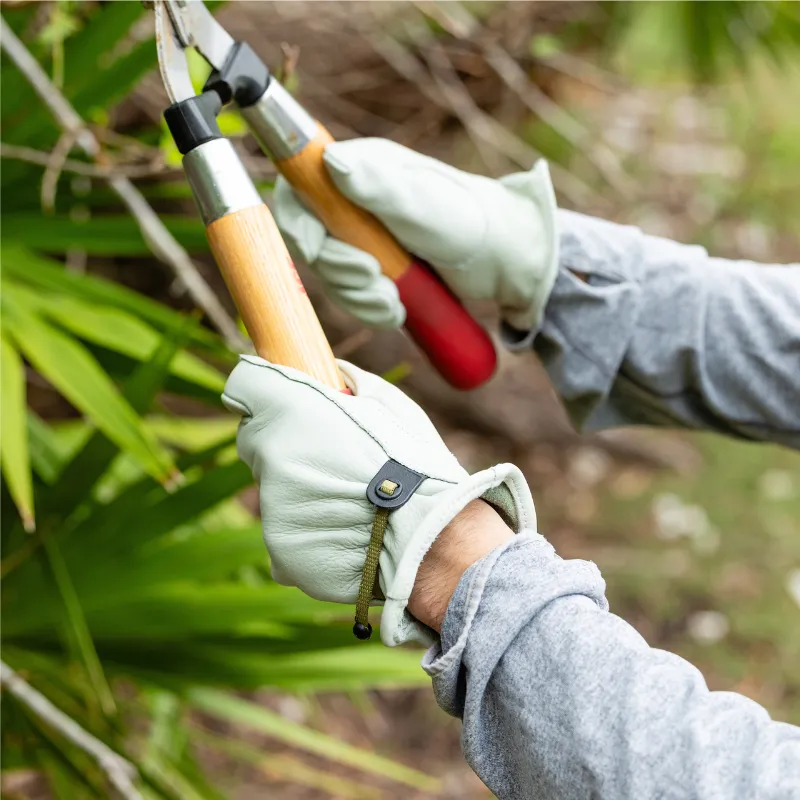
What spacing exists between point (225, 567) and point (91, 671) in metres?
0.20

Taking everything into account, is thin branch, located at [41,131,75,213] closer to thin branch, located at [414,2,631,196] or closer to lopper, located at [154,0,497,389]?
lopper, located at [154,0,497,389]

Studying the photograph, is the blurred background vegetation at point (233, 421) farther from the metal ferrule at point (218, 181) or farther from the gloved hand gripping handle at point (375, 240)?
the metal ferrule at point (218, 181)

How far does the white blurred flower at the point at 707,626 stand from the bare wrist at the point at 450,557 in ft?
6.75

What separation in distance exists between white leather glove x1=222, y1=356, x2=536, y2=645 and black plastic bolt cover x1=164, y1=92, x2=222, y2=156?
7.3 inches

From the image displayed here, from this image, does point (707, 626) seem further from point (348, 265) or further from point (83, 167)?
point (83, 167)

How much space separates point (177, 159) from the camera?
1.00m

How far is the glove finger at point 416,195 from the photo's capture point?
0.75 m

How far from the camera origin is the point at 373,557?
22.5 inches

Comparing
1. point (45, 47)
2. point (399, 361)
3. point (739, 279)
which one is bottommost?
point (399, 361)

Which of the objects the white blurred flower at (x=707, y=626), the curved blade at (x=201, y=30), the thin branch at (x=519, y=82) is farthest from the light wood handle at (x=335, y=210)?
the white blurred flower at (x=707, y=626)

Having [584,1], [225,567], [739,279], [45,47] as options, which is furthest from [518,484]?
[584,1]

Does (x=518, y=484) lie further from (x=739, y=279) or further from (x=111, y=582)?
(x=111, y=582)

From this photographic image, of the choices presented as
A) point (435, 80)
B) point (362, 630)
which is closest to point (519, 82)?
point (435, 80)

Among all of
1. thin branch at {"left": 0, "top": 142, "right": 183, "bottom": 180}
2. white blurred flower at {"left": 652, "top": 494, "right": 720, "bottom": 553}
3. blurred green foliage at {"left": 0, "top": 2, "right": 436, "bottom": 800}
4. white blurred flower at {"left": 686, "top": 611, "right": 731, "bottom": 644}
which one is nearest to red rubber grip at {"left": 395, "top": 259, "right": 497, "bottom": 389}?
blurred green foliage at {"left": 0, "top": 2, "right": 436, "bottom": 800}
